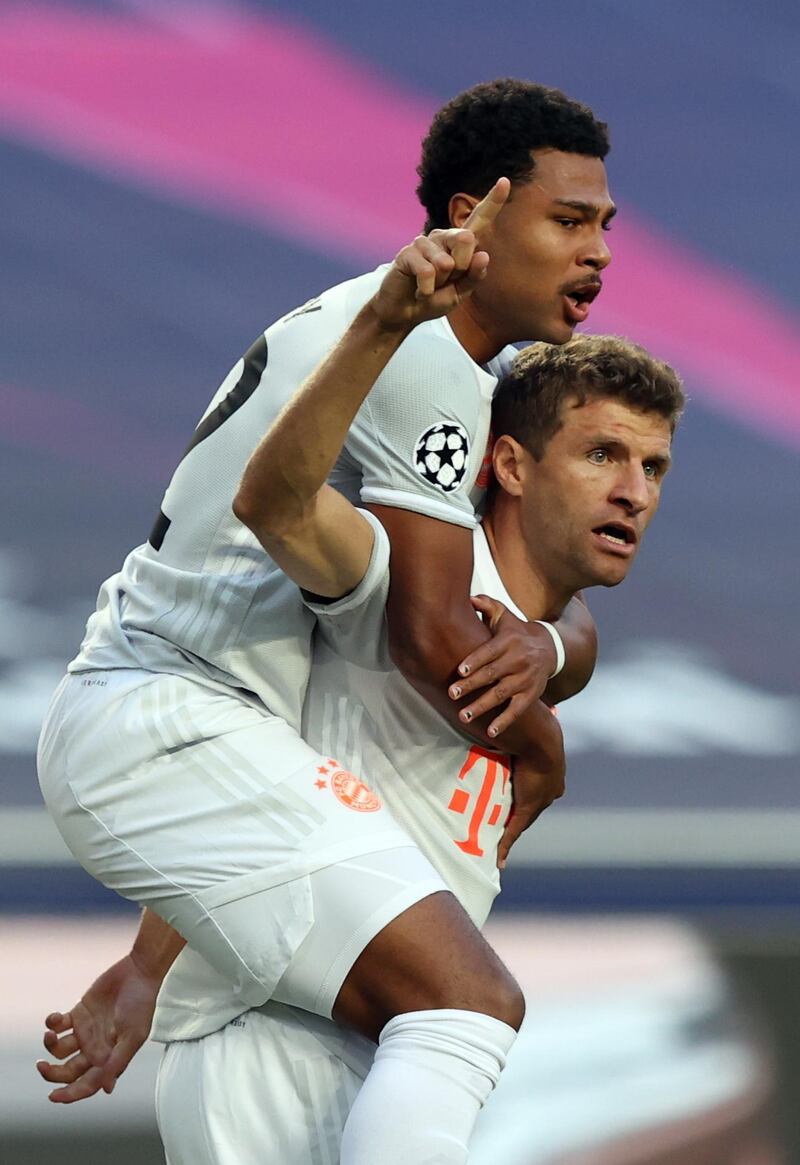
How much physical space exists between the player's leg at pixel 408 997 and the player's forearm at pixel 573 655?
38 centimetres

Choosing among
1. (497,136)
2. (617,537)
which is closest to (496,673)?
(617,537)

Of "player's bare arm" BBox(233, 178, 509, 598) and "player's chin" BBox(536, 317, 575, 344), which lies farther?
"player's chin" BBox(536, 317, 575, 344)

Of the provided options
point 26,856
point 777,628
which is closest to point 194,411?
point 26,856

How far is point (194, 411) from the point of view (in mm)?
4672

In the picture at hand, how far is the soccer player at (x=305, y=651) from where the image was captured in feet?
6.12

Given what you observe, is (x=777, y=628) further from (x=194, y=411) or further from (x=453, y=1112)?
(x=453, y=1112)

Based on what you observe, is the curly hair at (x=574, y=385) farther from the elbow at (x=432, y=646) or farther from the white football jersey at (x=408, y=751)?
the elbow at (x=432, y=646)

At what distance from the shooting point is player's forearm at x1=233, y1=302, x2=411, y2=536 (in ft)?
5.67

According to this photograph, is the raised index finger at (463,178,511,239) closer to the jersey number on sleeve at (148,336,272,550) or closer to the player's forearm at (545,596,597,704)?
the jersey number on sleeve at (148,336,272,550)

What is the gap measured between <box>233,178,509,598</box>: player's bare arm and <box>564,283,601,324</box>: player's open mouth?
337 mm

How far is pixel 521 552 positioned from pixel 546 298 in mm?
331

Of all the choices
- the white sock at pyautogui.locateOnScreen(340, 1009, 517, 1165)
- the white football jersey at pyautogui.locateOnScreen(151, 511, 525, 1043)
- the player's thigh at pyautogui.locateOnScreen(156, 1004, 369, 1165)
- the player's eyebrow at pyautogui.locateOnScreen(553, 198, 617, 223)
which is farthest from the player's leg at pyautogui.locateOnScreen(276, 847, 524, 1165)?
the player's eyebrow at pyautogui.locateOnScreen(553, 198, 617, 223)

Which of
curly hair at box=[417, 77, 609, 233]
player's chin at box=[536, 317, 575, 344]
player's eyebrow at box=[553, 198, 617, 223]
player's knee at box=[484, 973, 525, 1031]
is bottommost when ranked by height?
player's knee at box=[484, 973, 525, 1031]

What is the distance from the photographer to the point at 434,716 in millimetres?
2131
